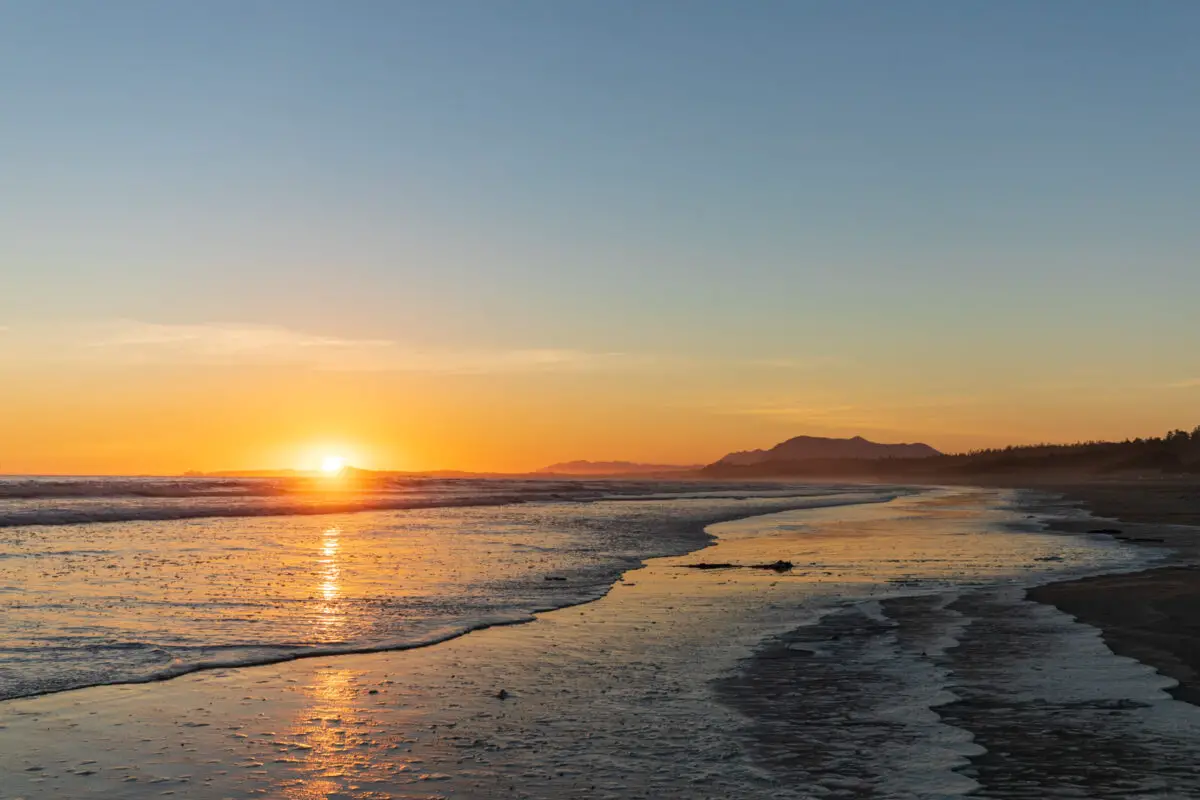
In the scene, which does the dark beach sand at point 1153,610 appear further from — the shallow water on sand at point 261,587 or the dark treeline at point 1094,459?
the dark treeline at point 1094,459

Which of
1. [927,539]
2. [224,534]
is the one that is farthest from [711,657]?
[224,534]

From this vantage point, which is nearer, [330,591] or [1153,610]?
[1153,610]

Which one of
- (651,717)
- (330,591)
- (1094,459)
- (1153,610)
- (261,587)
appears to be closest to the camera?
(651,717)

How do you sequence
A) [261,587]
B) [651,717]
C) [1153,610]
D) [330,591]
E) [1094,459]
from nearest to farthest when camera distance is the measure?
[651,717], [1153,610], [330,591], [261,587], [1094,459]

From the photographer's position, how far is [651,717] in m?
9.15

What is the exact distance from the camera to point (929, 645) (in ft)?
41.9

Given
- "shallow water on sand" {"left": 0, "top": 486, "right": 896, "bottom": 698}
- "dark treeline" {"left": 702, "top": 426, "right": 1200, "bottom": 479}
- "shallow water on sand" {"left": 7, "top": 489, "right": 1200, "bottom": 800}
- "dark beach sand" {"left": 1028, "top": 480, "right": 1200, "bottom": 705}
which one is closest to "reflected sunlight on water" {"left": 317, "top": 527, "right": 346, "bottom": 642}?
"shallow water on sand" {"left": 0, "top": 486, "right": 896, "bottom": 698}

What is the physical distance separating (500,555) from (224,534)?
12694 millimetres

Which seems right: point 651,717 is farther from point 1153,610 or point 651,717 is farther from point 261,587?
point 261,587

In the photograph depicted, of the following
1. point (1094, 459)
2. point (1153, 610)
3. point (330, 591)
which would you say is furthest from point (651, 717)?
point (1094, 459)

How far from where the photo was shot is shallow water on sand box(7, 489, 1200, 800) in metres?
7.27

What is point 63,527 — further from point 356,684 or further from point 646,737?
point 646,737

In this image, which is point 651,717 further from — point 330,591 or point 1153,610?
point 330,591

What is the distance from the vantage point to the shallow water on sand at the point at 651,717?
7270mm
